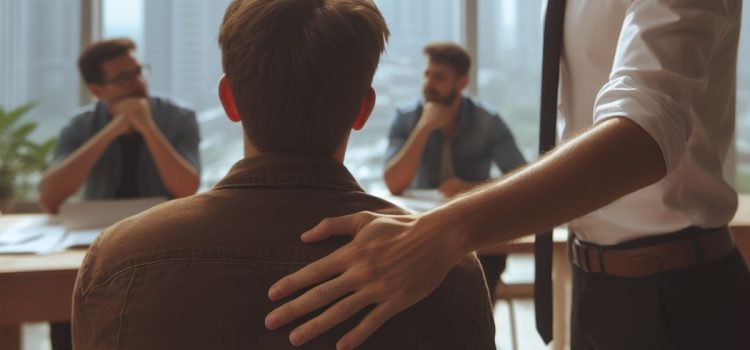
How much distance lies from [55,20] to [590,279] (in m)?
4.70

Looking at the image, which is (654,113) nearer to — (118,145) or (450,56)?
(118,145)

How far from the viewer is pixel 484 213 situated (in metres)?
0.81

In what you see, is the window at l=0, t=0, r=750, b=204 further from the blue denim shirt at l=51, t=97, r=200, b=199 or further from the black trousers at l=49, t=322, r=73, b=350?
the black trousers at l=49, t=322, r=73, b=350

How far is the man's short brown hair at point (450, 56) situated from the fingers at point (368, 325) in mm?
3267

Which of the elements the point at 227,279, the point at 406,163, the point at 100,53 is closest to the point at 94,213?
the point at 100,53

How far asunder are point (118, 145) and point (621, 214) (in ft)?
9.04

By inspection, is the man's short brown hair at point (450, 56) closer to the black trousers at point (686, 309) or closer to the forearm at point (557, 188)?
the black trousers at point (686, 309)

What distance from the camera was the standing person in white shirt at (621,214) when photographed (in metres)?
0.81

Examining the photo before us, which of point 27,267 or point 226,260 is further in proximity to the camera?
point 27,267

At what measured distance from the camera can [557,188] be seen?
2.71ft

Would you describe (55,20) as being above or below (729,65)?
below

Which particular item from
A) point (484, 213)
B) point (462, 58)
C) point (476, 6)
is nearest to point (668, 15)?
point (484, 213)

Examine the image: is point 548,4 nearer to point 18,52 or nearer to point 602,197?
point 602,197

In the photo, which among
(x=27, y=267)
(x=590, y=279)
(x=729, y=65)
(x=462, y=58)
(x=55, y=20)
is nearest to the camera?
(x=729, y=65)
